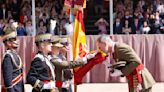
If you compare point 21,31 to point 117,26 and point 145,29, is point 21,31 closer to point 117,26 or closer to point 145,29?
point 117,26

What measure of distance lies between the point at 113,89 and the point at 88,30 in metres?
6.41

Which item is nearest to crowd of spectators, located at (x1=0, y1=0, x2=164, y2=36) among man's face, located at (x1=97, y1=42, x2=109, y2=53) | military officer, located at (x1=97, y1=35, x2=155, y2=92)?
military officer, located at (x1=97, y1=35, x2=155, y2=92)

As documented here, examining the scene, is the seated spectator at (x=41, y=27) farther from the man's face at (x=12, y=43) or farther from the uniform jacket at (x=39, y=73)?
the uniform jacket at (x=39, y=73)

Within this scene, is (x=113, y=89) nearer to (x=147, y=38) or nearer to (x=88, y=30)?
(x=147, y=38)

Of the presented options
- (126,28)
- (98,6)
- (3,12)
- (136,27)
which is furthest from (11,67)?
(98,6)

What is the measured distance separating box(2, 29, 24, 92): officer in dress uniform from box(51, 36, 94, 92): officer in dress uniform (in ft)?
1.53

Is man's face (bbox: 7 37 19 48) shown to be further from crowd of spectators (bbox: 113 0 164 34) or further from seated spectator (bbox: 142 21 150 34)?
seated spectator (bbox: 142 21 150 34)

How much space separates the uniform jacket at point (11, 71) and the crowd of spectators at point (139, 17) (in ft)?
36.2

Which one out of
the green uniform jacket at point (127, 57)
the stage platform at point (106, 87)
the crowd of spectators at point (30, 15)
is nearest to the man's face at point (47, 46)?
the green uniform jacket at point (127, 57)

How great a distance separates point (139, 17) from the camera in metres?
19.3

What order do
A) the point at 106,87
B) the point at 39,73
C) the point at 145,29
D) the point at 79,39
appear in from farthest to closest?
the point at 145,29
the point at 106,87
the point at 79,39
the point at 39,73

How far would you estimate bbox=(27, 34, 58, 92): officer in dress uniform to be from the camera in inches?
286

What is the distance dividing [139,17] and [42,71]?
12.2 meters

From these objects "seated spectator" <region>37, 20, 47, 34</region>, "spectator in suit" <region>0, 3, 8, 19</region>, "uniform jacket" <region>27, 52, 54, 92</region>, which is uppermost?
"spectator in suit" <region>0, 3, 8, 19</region>
